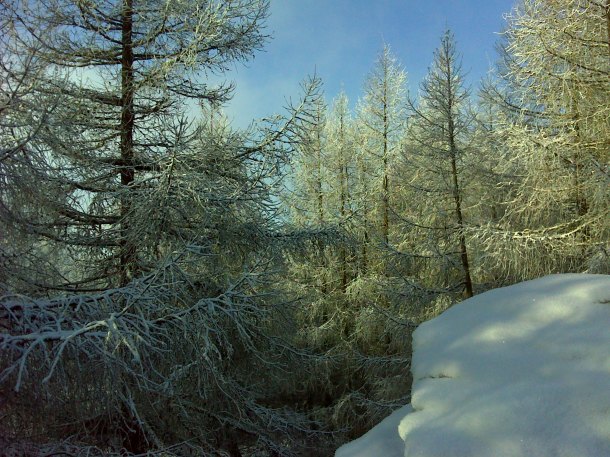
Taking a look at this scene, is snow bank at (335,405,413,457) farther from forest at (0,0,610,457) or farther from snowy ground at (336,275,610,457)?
forest at (0,0,610,457)

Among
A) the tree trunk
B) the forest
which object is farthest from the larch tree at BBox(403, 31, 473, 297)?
the tree trunk

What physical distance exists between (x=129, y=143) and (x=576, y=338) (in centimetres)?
592

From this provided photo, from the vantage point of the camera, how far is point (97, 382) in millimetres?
3508

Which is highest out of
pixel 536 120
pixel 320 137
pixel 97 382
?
pixel 320 137

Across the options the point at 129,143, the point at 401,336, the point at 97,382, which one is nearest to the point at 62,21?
the point at 129,143

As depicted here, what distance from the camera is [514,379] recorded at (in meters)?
1.83

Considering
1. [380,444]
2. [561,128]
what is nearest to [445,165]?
[561,128]

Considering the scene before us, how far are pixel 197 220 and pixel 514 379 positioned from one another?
16.3 feet

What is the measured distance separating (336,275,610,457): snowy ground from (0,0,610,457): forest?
2.19 meters

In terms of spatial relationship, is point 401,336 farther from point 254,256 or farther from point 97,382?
point 97,382

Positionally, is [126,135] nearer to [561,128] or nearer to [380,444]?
[380,444]

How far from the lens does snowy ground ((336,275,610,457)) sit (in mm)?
1568

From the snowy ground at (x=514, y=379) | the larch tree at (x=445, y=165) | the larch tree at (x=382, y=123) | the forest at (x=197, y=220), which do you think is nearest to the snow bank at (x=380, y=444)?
the snowy ground at (x=514, y=379)

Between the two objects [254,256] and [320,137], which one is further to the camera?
[320,137]
